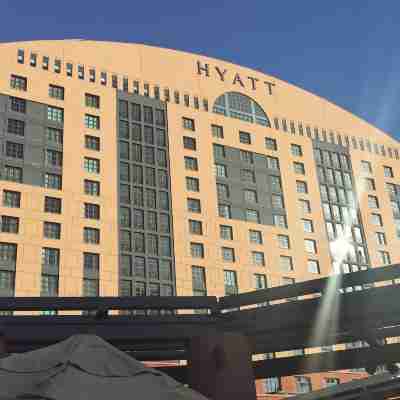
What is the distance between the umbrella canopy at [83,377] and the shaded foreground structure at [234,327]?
5743 millimetres

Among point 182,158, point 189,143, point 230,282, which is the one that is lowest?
point 230,282

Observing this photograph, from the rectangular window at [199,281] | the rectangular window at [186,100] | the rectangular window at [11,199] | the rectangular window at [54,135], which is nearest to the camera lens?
the rectangular window at [11,199]

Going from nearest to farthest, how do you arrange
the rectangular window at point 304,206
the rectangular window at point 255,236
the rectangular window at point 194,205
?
1. the rectangular window at point 194,205
2. the rectangular window at point 255,236
3. the rectangular window at point 304,206

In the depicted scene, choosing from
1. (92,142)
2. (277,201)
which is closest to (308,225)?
(277,201)

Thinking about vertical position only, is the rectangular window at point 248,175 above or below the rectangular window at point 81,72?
below

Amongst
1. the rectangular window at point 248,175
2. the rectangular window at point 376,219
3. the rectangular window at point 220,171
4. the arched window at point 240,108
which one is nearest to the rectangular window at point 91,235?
the rectangular window at point 220,171

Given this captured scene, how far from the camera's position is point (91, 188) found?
179ft

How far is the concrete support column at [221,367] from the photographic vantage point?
12844mm

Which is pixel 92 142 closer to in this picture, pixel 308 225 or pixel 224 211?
pixel 224 211

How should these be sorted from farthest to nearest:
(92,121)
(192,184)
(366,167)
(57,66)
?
(366,167)
(192,184)
(57,66)
(92,121)

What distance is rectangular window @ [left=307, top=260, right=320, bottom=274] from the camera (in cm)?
6359

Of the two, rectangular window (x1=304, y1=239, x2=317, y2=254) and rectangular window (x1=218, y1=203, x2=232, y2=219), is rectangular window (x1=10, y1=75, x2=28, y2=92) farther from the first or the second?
rectangular window (x1=304, y1=239, x2=317, y2=254)

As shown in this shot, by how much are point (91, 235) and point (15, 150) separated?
34.2ft

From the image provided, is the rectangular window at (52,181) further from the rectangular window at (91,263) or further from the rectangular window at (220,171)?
the rectangular window at (220,171)
